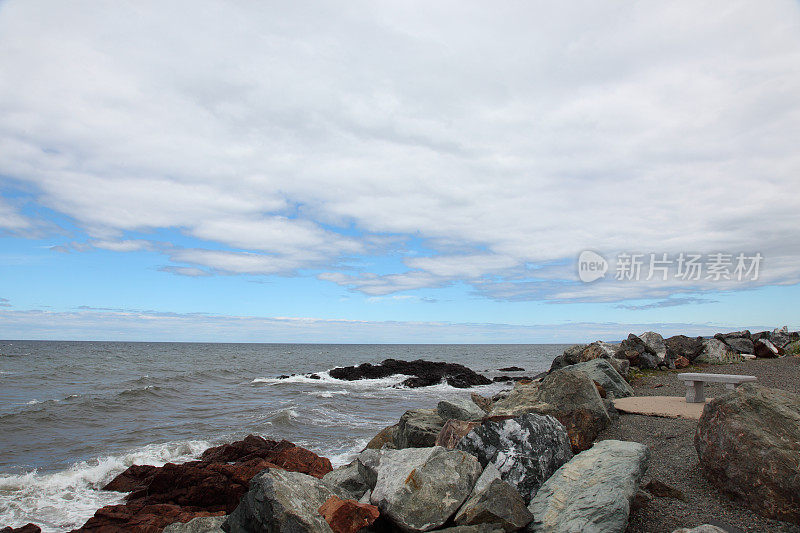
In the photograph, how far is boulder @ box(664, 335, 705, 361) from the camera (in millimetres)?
20531

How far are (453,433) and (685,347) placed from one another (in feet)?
59.4

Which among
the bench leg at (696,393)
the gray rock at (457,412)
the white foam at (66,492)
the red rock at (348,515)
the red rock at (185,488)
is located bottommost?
the white foam at (66,492)

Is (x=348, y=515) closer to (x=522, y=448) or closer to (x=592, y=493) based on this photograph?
(x=522, y=448)

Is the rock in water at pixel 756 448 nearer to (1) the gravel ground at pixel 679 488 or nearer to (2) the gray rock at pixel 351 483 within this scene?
(1) the gravel ground at pixel 679 488

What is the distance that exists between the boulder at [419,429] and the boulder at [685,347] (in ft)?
50.4

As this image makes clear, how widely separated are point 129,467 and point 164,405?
9.45 m

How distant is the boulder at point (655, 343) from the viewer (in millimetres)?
19073

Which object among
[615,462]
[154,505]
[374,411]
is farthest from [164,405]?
[615,462]

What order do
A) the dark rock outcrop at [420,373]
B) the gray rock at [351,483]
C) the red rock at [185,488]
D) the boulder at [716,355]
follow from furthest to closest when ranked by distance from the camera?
the dark rock outcrop at [420,373]
the boulder at [716,355]
the red rock at [185,488]
the gray rock at [351,483]

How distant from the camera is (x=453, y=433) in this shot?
262 inches

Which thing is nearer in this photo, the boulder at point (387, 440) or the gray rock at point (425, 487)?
the gray rock at point (425, 487)

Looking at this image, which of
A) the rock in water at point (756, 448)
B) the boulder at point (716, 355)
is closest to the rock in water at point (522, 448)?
the rock in water at point (756, 448)

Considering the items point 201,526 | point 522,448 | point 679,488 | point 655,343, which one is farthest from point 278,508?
point 655,343

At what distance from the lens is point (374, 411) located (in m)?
18.2
